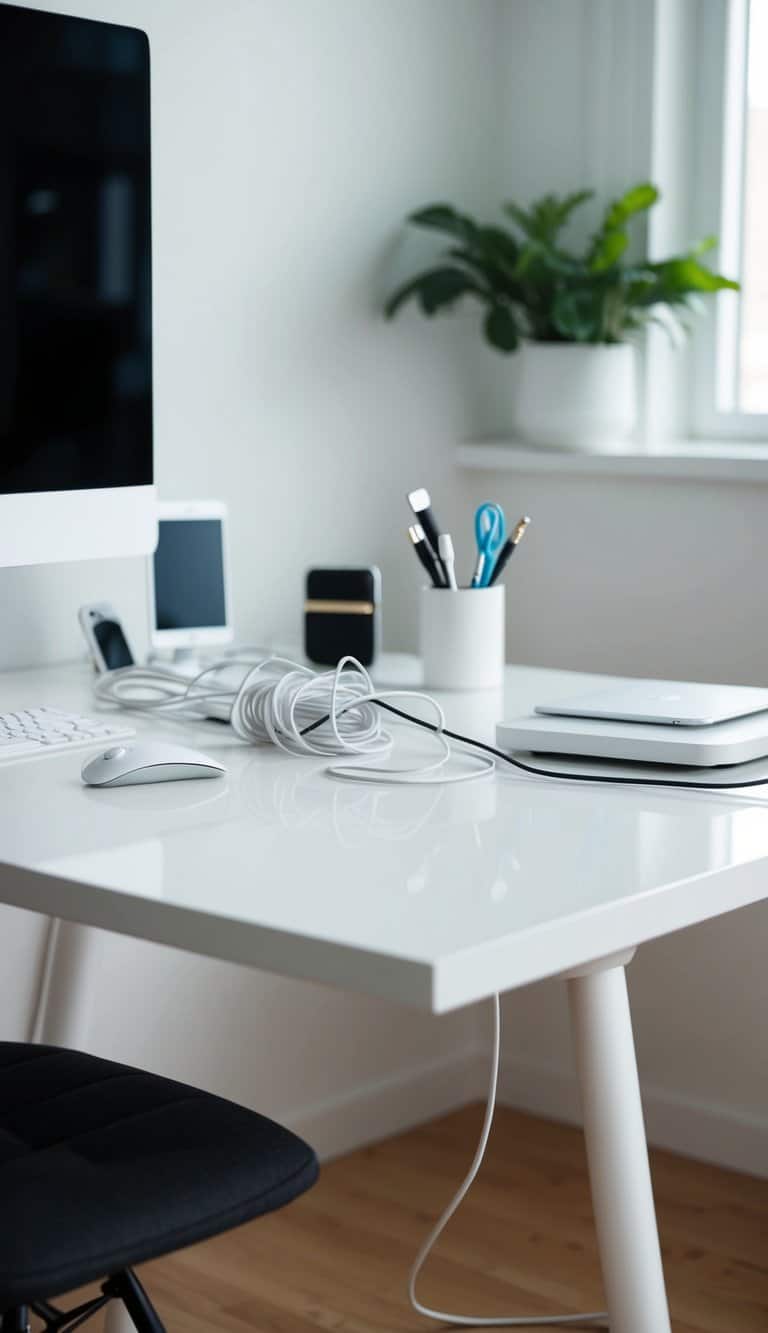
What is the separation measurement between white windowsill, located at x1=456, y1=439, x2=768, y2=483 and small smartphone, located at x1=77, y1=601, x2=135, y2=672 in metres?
0.76

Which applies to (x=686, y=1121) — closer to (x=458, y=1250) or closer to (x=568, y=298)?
(x=458, y=1250)

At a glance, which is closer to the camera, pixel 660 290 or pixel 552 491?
pixel 660 290

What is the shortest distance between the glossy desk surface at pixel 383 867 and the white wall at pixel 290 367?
0.71 m

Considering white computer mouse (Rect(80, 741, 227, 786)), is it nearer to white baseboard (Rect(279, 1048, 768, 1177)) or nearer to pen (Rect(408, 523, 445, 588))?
pen (Rect(408, 523, 445, 588))

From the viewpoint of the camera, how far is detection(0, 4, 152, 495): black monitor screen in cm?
139

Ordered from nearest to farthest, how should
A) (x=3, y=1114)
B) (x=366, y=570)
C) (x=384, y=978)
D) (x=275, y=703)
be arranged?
(x=384, y=978), (x=3, y=1114), (x=275, y=703), (x=366, y=570)

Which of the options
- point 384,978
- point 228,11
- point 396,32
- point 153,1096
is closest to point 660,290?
point 396,32

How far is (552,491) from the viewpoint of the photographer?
233 centimetres

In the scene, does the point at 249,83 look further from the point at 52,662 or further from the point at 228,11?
the point at 52,662

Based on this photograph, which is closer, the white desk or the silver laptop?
the white desk

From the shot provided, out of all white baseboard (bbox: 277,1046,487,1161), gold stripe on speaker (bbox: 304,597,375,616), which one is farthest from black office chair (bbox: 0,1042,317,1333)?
white baseboard (bbox: 277,1046,487,1161)

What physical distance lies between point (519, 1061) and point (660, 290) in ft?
3.64

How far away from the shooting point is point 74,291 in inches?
57.1

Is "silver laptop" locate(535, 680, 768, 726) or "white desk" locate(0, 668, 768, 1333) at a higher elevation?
"silver laptop" locate(535, 680, 768, 726)
